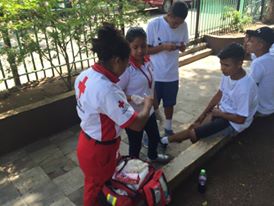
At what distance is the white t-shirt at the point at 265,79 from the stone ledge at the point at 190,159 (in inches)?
28.2

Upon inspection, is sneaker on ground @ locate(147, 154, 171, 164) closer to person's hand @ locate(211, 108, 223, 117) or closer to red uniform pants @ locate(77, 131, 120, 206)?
person's hand @ locate(211, 108, 223, 117)

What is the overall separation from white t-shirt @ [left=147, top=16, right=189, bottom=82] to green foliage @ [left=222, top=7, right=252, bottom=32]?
17.7ft

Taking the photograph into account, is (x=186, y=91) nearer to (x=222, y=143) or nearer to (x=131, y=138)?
(x=222, y=143)

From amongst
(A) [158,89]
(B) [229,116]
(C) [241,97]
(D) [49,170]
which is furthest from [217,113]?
(D) [49,170]

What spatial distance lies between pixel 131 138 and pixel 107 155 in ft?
2.58

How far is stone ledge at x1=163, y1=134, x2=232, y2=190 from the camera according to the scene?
2777mm

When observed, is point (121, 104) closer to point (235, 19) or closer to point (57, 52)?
→ point (57, 52)

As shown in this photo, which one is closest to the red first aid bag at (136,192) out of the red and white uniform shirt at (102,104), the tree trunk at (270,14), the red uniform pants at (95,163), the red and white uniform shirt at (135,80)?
the red uniform pants at (95,163)

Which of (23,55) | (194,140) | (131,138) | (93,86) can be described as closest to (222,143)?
(194,140)

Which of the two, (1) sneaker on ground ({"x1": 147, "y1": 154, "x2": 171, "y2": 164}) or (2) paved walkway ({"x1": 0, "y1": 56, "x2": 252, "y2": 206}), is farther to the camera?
(1) sneaker on ground ({"x1": 147, "y1": 154, "x2": 171, "y2": 164})

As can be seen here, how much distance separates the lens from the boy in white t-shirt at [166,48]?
3.35 m

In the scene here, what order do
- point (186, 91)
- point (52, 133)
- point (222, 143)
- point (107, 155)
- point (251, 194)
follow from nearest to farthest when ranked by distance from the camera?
point (107, 155) < point (251, 194) < point (222, 143) < point (52, 133) < point (186, 91)

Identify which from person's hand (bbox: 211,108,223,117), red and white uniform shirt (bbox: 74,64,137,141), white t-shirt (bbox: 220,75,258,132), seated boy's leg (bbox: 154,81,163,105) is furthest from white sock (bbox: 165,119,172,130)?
red and white uniform shirt (bbox: 74,64,137,141)

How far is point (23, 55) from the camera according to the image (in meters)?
3.83
